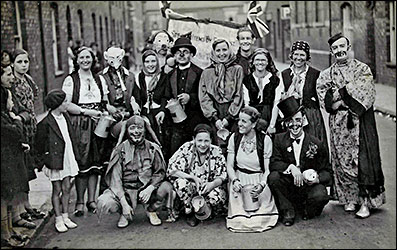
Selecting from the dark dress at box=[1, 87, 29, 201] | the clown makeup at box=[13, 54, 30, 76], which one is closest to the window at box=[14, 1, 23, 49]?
the clown makeup at box=[13, 54, 30, 76]

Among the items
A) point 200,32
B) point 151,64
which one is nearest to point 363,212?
point 151,64

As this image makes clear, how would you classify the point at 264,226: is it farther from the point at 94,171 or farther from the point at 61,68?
the point at 61,68

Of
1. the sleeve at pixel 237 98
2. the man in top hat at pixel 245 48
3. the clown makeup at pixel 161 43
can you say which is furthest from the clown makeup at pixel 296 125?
the clown makeup at pixel 161 43

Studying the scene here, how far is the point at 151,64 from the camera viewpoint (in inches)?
281

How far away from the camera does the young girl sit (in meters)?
6.17

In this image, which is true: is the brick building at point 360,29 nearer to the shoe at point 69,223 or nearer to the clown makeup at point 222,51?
the clown makeup at point 222,51

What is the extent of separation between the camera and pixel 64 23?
19.2 m

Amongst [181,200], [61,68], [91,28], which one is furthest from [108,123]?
[91,28]

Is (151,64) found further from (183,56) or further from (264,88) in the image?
(264,88)

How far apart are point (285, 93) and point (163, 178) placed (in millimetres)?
1645

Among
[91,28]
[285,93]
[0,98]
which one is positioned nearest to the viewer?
[0,98]

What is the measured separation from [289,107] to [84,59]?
7.41 ft

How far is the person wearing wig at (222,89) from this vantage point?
23.0 feet

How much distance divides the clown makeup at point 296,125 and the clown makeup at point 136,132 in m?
1.51
